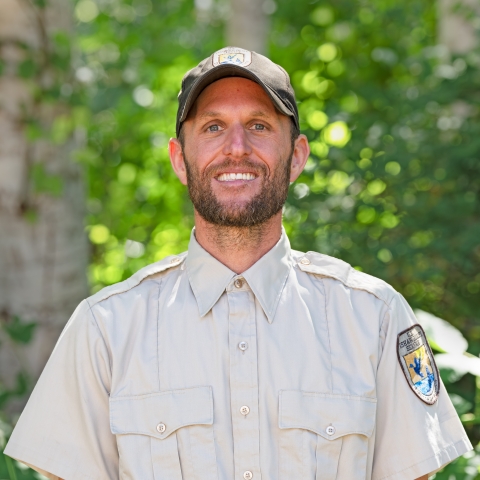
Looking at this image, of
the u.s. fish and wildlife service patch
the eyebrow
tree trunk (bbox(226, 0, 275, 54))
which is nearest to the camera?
the u.s. fish and wildlife service patch

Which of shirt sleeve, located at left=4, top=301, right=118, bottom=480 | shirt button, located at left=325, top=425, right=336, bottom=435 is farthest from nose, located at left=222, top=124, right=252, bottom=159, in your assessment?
shirt button, located at left=325, top=425, right=336, bottom=435

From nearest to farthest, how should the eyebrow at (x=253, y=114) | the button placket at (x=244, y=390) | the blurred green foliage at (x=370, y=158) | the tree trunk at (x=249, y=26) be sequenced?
the button placket at (x=244, y=390) → the eyebrow at (x=253, y=114) → the blurred green foliage at (x=370, y=158) → the tree trunk at (x=249, y=26)

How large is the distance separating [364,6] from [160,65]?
5.62 ft

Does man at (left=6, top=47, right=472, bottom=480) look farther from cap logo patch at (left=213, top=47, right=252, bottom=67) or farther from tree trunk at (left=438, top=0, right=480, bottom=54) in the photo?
Result: tree trunk at (left=438, top=0, right=480, bottom=54)

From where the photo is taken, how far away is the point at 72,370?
1.79m

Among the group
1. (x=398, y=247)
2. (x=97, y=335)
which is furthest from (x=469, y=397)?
(x=97, y=335)

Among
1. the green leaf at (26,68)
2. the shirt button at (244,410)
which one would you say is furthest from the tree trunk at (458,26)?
the shirt button at (244,410)

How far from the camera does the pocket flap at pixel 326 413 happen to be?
1.73 meters

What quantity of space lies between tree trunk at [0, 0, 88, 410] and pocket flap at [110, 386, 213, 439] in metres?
1.69

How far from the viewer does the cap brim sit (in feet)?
6.17

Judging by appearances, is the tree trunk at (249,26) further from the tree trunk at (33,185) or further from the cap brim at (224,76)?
the cap brim at (224,76)

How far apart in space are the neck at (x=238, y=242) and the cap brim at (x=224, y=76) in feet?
0.92

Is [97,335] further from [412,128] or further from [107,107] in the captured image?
[107,107]

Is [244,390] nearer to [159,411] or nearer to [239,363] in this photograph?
[239,363]
